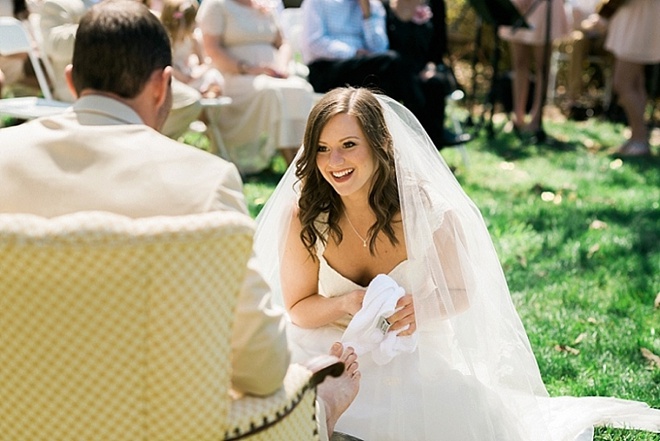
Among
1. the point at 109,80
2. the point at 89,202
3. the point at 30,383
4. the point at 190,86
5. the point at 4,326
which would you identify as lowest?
the point at 190,86

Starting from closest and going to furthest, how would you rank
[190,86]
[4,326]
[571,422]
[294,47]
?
[4,326], [571,422], [190,86], [294,47]

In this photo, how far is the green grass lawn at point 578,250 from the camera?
3.84 meters

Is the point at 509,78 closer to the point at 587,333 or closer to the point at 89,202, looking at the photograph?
the point at 587,333

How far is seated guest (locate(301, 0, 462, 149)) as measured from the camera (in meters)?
7.38

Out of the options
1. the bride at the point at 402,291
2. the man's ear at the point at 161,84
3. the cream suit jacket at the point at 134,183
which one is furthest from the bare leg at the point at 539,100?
the cream suit jacket at the point at 134,183

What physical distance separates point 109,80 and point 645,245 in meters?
4.38

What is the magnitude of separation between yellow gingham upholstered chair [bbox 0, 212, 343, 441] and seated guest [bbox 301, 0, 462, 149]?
18.5ft

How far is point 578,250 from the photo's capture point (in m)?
5.41

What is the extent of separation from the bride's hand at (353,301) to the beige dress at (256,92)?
4.32 meters

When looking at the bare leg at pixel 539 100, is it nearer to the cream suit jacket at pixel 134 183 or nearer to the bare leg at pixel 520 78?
the bare leg at pixel 520 78

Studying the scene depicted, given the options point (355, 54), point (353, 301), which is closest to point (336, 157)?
point (353, 301)

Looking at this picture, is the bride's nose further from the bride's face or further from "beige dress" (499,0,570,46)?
"beige dress" (499,0,570,46)

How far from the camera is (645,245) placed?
561cm

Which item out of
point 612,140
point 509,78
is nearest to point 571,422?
point 612,140
